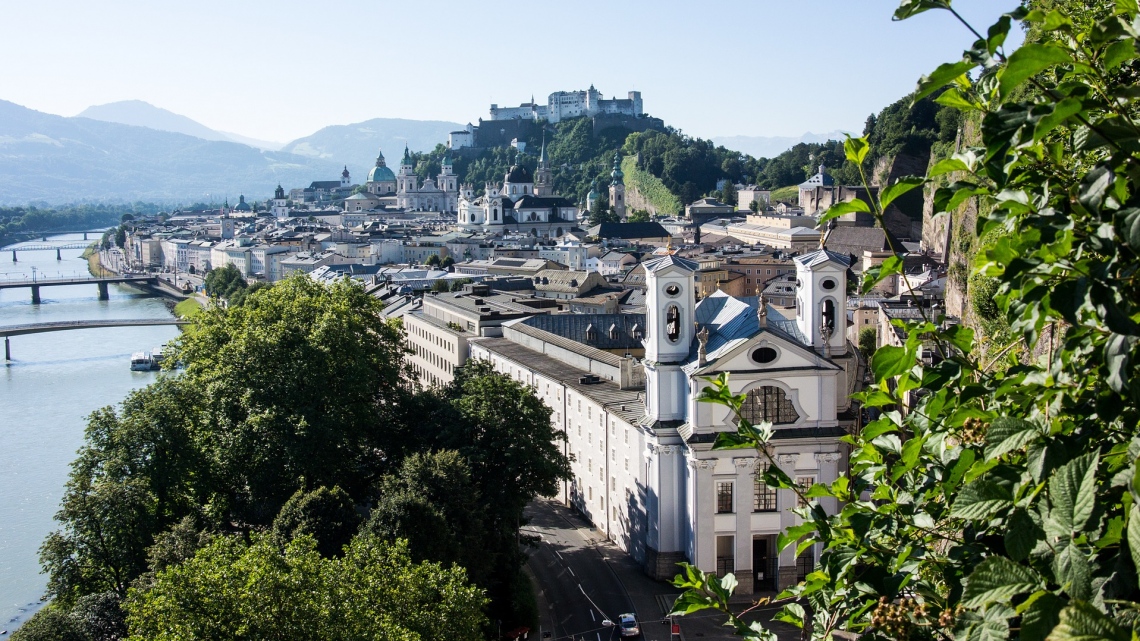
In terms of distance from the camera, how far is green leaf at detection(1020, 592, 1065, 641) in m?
2.52

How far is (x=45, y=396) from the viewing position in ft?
133

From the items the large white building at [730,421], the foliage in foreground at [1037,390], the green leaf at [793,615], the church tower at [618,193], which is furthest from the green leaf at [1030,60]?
the church tower at [618,193]

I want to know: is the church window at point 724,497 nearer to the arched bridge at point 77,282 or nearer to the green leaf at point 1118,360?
the green leaf at point 1118,360

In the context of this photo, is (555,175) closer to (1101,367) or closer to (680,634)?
(680,634)

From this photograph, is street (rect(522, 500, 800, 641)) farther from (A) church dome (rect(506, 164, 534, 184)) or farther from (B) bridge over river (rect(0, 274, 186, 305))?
(A) church dome (rect(506, 164, 534, 184))

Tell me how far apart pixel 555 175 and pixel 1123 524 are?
108 metres

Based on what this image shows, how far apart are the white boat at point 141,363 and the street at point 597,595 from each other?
2853 centimetres

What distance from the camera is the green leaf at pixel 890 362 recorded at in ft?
10.7

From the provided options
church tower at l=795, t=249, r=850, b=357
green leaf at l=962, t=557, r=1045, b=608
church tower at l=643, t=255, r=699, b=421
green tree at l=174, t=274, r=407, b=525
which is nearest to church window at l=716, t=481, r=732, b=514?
church tower at l=643, t=255, r=699, b=421

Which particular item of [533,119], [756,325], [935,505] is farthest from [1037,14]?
[533,119]

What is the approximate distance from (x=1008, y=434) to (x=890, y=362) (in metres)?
0.49

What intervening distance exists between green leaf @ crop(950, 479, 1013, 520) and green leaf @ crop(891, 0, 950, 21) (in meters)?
1.12

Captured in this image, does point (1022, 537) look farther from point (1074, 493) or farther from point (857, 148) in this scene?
point (857, 148)

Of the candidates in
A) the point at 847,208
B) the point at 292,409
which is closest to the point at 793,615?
the point at 847,208
